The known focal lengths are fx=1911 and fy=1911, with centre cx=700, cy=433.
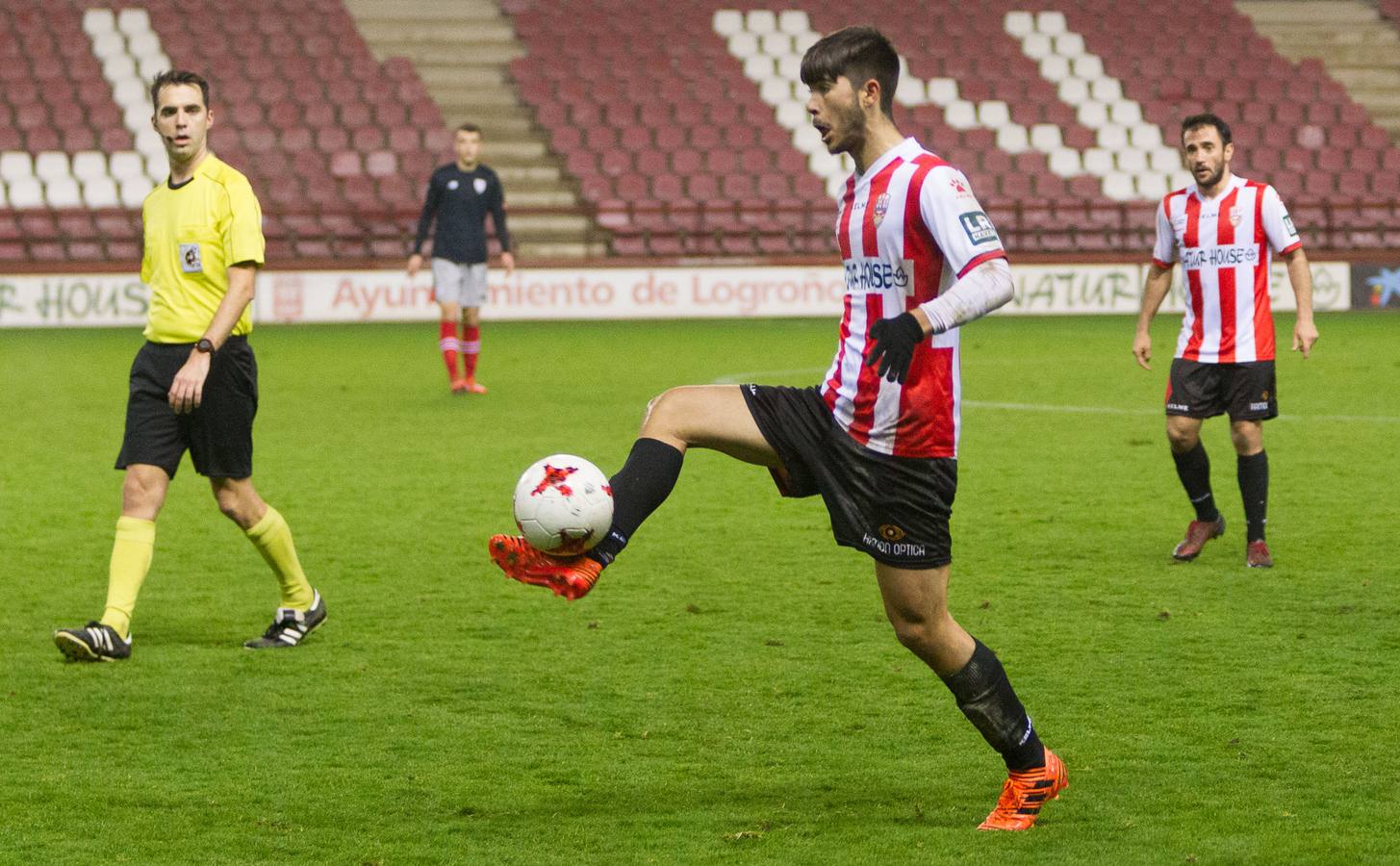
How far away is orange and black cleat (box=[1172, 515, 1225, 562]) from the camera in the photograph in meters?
7.71

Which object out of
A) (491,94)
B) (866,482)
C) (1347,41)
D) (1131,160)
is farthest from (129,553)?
(1347,41)

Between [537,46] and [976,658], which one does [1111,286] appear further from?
[976,658]

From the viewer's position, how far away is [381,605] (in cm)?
693

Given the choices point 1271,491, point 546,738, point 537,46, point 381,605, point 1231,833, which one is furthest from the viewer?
point 537,46

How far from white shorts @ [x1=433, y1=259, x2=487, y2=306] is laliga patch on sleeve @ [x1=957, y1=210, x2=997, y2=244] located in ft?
36.1

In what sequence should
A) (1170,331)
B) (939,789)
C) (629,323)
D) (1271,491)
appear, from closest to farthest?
(939,789)
(1271,491)
(1170,331)
(629,323)

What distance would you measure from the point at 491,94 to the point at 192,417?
2370 centimetres

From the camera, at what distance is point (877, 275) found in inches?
160

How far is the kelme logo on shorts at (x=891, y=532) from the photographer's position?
4.05 m

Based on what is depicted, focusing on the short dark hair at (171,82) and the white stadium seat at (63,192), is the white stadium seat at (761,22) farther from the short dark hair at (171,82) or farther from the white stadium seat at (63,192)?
the short dark hair at (171,82)

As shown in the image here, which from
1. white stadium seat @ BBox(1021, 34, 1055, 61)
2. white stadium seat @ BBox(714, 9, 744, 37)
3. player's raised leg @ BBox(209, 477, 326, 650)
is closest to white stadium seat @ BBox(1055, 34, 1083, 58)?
white stadium seat @ BBox(1021, 34, 1055, 61)

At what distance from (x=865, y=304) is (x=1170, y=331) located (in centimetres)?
1825

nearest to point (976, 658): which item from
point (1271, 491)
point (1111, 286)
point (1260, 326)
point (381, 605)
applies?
point (381, 605)

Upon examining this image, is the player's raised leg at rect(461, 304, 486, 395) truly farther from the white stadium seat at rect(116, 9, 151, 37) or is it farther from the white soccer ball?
the white stadium seat at rect(116, 9, 151, 37)
